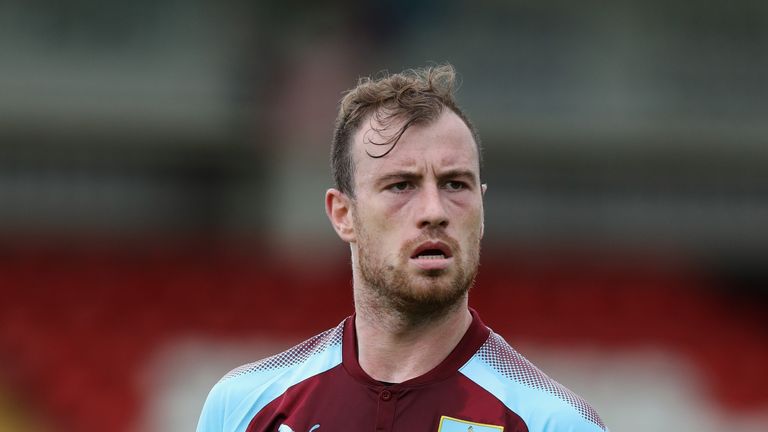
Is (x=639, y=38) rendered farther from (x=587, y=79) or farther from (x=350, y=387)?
(x=350, y=387)

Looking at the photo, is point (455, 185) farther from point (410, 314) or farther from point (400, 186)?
point (410, 314)

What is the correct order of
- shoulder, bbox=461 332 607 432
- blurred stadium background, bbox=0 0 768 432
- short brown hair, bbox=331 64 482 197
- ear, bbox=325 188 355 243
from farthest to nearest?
blurred stadium background, bbox=0 0 768 432
ear, bbox=325 188 355 243
short brown hair, bbox=331 64 482 197
shoulder, bbox=461 332 607 432

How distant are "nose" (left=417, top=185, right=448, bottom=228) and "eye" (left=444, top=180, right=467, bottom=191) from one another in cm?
6

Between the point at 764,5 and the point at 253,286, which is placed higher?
the point at 764,5

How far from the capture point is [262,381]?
3092mm

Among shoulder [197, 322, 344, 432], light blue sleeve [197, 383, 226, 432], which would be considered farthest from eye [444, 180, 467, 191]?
light blue sleeve [197, 383, 226, 432]

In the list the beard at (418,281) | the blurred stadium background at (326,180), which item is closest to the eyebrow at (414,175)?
the beard at (418,281)

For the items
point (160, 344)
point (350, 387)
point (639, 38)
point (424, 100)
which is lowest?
point (160, 344)

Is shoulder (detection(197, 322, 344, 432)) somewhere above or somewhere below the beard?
below

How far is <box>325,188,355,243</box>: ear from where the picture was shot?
3.04 m

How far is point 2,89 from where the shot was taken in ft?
31.3

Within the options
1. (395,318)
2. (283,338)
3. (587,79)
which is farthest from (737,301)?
(395,318)

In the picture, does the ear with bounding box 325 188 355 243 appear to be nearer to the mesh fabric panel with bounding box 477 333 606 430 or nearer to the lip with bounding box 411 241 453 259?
the lip with bounding box 411 241 453 259

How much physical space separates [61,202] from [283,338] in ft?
9.00
